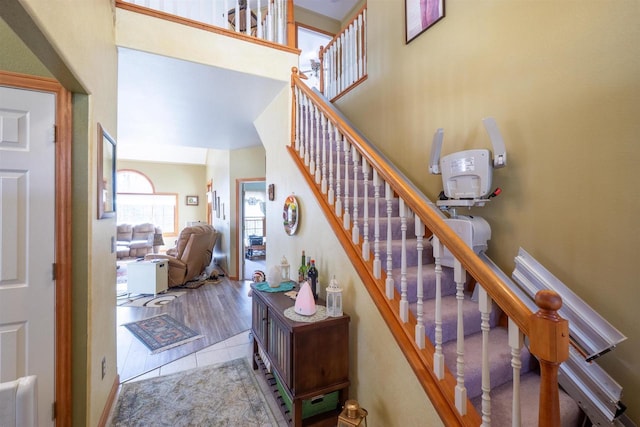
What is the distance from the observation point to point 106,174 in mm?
1930

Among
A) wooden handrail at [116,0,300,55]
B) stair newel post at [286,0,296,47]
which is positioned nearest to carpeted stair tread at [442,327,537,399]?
wooden handrail at [116,0,300,55]

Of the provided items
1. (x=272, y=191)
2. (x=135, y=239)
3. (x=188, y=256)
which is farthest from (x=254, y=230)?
(x=272, y=191)

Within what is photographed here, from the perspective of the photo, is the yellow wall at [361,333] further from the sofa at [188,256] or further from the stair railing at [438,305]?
the sofa at [188,256]

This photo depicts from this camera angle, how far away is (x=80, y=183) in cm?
157

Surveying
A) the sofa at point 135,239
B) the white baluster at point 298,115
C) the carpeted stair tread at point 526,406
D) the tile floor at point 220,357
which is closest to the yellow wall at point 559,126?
the carpeted stair tread at point 526,406

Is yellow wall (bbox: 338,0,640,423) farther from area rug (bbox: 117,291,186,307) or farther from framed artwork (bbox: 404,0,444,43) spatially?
area rug (bbox: 117,291,186,307)

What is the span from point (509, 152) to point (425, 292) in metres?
1.18

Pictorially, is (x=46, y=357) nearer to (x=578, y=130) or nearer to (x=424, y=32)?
(x=578, y=130)

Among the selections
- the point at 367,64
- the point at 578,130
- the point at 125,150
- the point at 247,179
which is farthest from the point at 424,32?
the point at 125,150

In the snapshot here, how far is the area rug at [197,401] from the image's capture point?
186cm

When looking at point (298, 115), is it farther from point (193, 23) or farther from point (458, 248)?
point (458, 248)

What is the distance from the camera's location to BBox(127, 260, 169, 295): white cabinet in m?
4.62

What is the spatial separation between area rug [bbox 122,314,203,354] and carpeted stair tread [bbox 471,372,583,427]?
2.89 m

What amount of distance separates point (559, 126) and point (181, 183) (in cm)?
985
